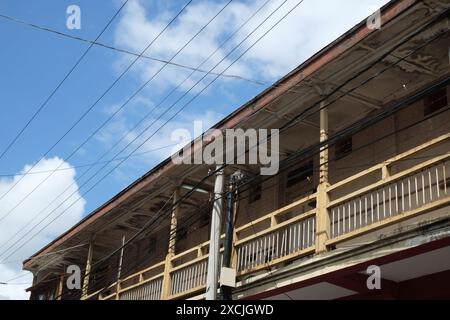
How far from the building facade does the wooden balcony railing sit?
31mm

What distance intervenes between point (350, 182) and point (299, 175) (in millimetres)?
4299

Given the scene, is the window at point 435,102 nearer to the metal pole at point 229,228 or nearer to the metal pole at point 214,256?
the metal pole at point 229,228

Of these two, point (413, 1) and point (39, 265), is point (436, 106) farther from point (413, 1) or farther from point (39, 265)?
point (39, 265)

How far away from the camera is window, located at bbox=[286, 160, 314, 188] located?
49.4ft

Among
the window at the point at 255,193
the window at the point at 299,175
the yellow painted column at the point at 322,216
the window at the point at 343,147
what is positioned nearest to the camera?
the yellow painted column at the point at 322,216

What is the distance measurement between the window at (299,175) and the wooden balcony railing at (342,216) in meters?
0.89

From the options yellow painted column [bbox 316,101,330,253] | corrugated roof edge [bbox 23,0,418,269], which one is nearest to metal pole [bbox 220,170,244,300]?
corrugated roof edge [bbox 23,0,418,269]

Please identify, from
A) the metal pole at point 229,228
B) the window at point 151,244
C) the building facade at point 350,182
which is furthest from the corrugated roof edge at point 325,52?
the window at point 151,244

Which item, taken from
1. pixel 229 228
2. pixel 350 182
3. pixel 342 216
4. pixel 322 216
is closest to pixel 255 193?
pixel 229 228

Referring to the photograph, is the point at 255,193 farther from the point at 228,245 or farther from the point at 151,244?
the point at 151,244

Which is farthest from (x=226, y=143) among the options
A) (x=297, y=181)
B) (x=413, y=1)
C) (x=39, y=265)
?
(x=39, y=265)

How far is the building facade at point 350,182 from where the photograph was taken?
9289 mm

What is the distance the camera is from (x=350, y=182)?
10930 millimetres

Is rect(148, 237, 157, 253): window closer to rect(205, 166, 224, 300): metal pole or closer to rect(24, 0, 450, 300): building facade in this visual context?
rect(24, 0, 450, 300): building facade
